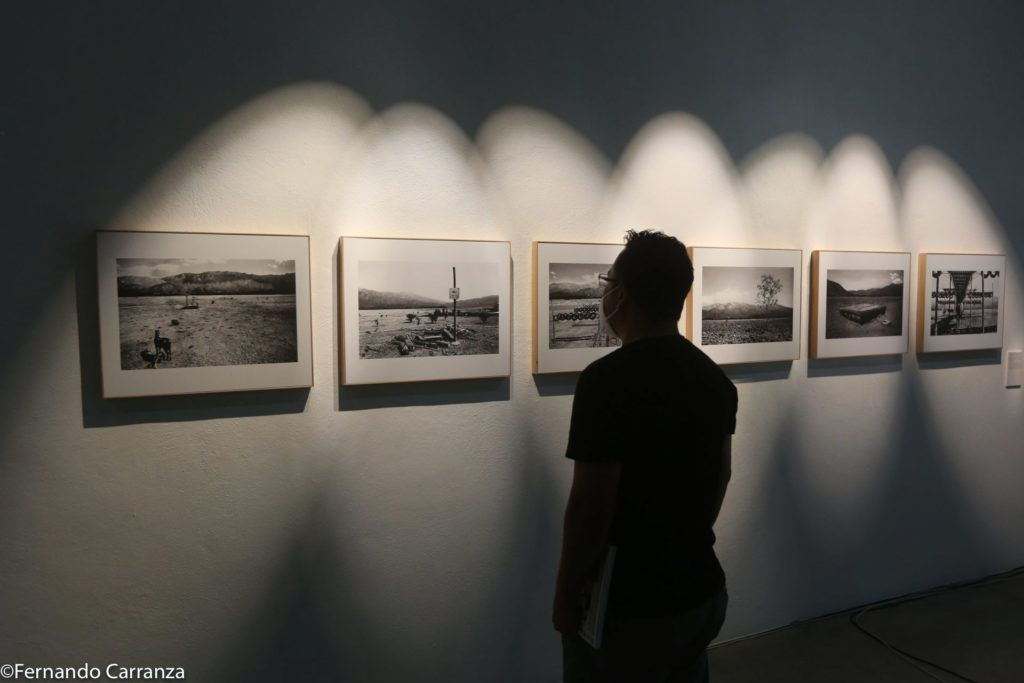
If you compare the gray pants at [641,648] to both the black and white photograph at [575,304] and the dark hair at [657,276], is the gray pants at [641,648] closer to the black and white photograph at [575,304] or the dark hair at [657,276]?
the dark hair at [657,276]

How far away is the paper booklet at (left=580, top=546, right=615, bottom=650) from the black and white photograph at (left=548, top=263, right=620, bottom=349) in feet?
4.13

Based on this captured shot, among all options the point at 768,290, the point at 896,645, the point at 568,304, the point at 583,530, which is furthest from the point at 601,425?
the point at 896,645

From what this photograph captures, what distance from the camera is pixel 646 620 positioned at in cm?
166

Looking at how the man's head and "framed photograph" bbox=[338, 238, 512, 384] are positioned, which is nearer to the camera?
the man's head

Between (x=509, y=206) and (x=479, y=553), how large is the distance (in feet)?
4.50

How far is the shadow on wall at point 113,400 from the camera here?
2182mm

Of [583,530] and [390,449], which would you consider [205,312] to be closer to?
[390,449]

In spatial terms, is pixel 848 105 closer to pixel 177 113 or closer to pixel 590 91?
pixel 590 91

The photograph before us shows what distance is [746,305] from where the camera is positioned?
3.19 metres

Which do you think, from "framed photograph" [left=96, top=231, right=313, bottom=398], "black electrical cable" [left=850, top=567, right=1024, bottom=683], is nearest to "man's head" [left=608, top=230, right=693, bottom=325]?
"framed photograph" [left=96, top=231, right=313, bottom=398]

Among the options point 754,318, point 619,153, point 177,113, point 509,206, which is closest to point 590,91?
point 619,153

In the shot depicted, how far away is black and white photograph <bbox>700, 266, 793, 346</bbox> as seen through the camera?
3.10 m

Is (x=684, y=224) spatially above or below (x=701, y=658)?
above

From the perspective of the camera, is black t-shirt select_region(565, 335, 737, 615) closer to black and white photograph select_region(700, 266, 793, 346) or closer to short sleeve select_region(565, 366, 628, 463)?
short sleeve select_region(565, 366, 628, 463)
